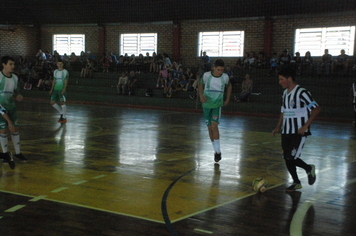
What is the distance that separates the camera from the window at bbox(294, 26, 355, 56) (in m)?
23.0

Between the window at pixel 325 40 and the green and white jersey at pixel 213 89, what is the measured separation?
1750cm

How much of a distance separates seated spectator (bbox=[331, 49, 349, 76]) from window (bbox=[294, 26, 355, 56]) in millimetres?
2291

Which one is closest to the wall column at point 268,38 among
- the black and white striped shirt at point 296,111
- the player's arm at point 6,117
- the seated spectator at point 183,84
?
the seated spectator at point 183,84

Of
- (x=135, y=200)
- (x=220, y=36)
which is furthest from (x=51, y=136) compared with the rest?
(x=220, y=36)

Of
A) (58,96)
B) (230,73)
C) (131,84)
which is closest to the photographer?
(58,96)

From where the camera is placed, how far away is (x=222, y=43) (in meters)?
27.5

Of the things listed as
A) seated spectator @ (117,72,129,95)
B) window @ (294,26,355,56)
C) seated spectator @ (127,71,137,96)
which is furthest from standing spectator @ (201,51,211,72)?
window @ (294,26,355,56)

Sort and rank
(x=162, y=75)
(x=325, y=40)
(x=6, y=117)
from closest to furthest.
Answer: (x=6, y=117) < (x=325, y=40) < (x=162, y=75)

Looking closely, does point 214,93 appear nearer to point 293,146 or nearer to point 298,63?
point 293,146

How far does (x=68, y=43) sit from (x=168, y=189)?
98.3 ft

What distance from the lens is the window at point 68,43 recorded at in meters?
33.1

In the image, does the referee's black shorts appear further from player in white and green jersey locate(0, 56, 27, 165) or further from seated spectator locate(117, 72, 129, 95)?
seated spectator locate(117, 72, 129, 95)

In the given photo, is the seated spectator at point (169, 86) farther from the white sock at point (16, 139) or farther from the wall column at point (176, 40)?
the white sock at point (16, 139)

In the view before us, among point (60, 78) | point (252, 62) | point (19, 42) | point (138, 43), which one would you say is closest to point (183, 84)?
point (252, 62)
